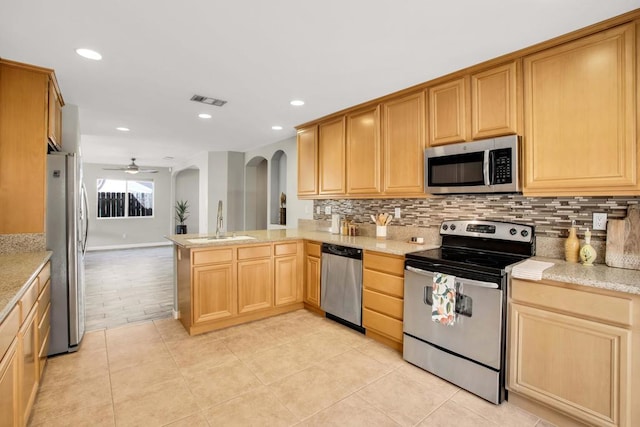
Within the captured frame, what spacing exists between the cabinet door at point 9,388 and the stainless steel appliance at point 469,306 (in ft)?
7.73

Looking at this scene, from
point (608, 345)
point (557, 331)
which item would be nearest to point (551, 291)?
point (557, 331)

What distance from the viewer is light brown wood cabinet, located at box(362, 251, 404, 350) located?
2707 mm

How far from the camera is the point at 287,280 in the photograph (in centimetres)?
366

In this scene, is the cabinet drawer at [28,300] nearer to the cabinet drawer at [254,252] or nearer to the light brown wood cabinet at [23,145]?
the light brown wood cabinet at [23,145]

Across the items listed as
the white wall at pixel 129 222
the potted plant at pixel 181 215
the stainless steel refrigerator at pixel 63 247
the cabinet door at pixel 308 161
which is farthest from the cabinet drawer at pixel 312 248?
the white wall at pixel 129 222

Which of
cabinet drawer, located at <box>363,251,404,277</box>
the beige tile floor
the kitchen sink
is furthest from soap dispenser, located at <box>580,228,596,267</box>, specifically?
the kitchen sink

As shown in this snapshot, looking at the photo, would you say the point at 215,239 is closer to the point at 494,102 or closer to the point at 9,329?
the point at 9,329

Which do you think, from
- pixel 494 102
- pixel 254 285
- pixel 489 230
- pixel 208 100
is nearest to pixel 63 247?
pixel 254 285

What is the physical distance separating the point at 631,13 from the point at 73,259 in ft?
13.8

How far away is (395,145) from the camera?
3.14m

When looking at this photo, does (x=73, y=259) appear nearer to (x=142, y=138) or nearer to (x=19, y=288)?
(x=19, y=288)

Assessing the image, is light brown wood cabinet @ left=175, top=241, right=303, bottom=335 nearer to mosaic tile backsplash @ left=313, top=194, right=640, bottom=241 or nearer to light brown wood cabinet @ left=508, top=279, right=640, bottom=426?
mosaic tile backsplash @ left=313, top=194, right=640, bottom=241

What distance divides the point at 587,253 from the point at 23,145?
4172 millimetres

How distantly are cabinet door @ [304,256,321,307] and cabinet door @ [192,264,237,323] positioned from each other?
2.80 feet
